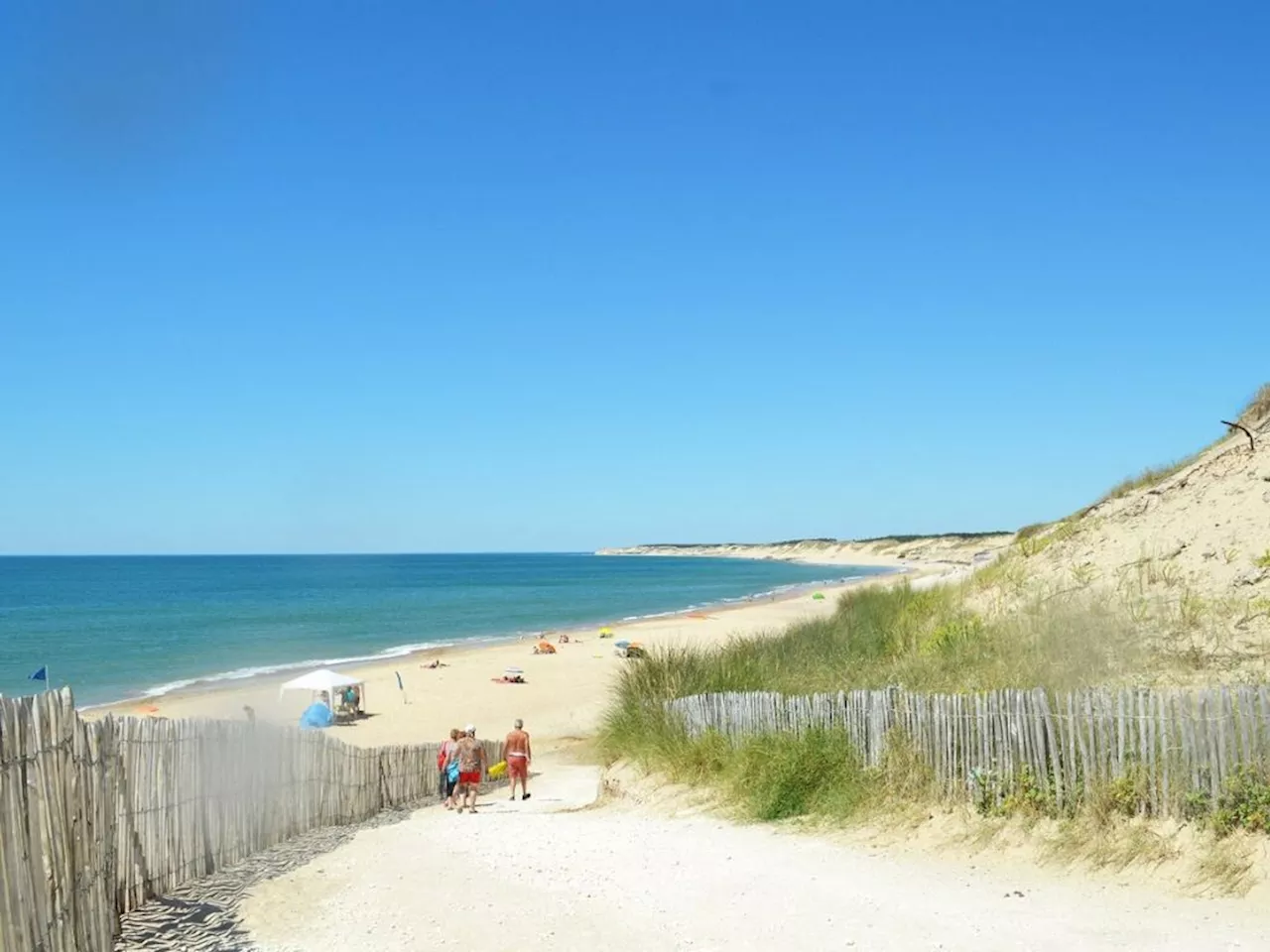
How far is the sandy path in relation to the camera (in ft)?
23.3

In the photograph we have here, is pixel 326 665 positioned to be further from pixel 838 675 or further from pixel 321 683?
pixel 838 675

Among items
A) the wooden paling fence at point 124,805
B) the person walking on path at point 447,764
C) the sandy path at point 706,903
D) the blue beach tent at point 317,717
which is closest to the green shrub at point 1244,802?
the sandy path at point 706,903

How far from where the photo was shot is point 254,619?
223ft

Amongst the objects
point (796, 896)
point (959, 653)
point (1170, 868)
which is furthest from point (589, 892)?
point (959, 653)

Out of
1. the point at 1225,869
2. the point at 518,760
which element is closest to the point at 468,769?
the point at 518,760

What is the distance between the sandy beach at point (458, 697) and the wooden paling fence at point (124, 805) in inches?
376

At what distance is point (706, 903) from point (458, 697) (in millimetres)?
26642

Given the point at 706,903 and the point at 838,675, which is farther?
the point at 838,675

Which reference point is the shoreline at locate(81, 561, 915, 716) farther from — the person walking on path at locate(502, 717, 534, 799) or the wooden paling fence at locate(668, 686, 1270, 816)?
the wooden paling fence at locate(668, 686, 1270, 816)

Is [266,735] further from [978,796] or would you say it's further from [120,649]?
[120,649]

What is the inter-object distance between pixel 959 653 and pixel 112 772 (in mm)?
9509

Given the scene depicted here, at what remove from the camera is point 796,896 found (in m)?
8.14

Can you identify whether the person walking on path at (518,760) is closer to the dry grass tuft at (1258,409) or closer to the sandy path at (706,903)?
the sandy path at (706,903)

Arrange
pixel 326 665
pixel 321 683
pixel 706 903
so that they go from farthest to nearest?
pixel 326 665 → pixel 321 683 → pixel 706 903
